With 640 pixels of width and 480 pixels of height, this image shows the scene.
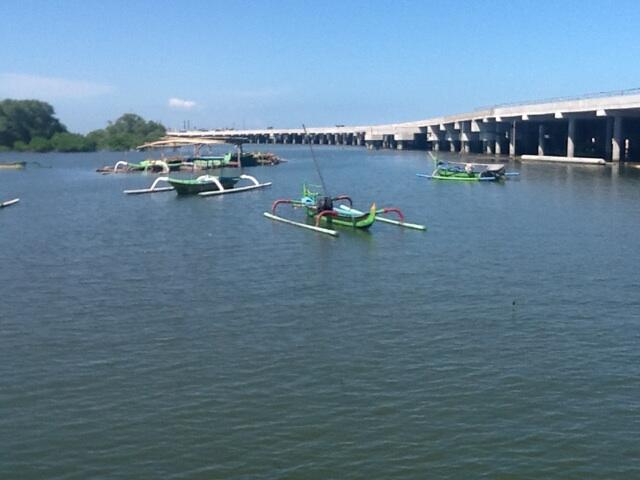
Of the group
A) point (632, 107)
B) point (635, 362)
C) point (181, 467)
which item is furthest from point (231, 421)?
point (632, 107)

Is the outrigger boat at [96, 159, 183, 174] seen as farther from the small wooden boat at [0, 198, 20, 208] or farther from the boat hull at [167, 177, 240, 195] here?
the small wooden boat at [0, 198, 20, 208]

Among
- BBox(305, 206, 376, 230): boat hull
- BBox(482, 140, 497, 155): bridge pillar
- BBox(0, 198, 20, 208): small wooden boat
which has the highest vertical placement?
BBox(482, 140, 497, 155): bridge pillar

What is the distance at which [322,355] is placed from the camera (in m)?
14.9

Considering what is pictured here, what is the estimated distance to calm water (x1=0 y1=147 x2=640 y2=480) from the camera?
10.9 metres

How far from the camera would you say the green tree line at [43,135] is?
128 meters

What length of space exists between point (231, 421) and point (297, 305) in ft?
22.9

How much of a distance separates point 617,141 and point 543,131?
1586 centimetres

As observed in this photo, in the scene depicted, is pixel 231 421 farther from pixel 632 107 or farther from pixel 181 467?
pixel 632 107

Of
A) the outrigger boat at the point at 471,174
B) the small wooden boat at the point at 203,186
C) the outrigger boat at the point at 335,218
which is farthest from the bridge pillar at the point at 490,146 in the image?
the outrigger boat at the point at 335,218

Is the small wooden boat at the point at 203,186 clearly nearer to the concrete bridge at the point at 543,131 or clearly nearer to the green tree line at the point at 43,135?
the concrete bridge at the point at 543,131

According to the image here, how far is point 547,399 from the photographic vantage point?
12.7 meters

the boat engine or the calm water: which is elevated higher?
the boat engine

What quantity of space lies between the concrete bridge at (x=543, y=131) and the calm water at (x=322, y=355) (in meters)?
16.3

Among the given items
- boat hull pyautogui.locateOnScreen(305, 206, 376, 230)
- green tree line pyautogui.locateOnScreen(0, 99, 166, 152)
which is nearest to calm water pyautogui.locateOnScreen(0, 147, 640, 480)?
boat hull pyautogui.locateOnScreen(305, 206, 376, 230)
